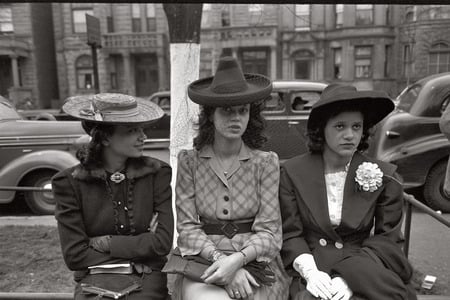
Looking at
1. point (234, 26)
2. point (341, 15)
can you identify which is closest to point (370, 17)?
point (341, 15)

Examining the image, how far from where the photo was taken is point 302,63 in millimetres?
29562

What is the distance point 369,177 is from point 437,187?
4804 millimetres

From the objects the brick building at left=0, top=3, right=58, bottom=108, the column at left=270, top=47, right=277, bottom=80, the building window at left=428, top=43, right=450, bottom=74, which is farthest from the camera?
the column at left=270, top=47, right=277, bottom=80

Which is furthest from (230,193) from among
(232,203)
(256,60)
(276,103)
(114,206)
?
(256,60)

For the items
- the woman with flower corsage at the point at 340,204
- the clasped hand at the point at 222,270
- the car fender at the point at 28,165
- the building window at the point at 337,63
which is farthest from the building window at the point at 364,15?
the clasped hand at the point at 222,270

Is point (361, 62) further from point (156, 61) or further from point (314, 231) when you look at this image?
point (314, 231)

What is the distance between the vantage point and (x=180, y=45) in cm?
332

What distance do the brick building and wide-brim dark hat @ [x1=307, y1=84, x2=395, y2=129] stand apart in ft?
93.3

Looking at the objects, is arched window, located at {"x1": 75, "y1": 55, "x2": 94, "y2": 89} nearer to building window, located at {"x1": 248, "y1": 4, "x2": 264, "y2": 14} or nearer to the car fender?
building window, located at {"x1": 248, "y1": 4, "x2": 264, "y2": 14}

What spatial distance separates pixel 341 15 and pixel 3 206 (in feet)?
86.8

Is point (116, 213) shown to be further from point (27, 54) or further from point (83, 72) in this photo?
point (27, 54)

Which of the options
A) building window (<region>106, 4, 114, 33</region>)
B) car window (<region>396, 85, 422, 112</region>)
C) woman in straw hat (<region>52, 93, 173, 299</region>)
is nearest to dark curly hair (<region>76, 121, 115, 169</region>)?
woman in straw hat (<region>52, 93, 173, 299</region>)

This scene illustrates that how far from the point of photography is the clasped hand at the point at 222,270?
2020 mm

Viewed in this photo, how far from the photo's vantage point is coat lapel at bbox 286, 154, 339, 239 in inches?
88.0
